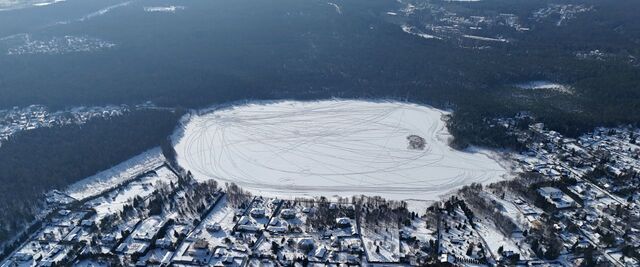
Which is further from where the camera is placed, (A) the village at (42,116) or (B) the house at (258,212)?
(A) the village at (42,116)

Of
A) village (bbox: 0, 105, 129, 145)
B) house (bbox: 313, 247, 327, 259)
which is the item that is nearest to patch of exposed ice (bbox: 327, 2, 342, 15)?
village (bbox: 0, 105, 129, 145)

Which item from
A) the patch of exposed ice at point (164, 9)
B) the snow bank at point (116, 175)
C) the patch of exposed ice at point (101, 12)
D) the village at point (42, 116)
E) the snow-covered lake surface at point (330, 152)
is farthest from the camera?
the patch of exposed ice at point (101, 12)

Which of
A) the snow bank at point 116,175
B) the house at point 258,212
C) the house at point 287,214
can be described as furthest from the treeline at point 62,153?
the house at point 287,214

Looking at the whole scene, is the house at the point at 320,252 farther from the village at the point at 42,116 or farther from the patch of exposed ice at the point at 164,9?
the patch of exposed ice at the point at 164,9

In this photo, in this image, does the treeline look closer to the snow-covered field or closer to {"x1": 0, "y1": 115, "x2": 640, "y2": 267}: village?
{"x1": 0, "y1": 115, "x2": 640, "y2": 267}: village

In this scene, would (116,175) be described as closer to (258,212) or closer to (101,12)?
(258,212)

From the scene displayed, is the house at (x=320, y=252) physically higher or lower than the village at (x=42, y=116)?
lower

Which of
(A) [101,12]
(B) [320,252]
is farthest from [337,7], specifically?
(B) [320,252]
